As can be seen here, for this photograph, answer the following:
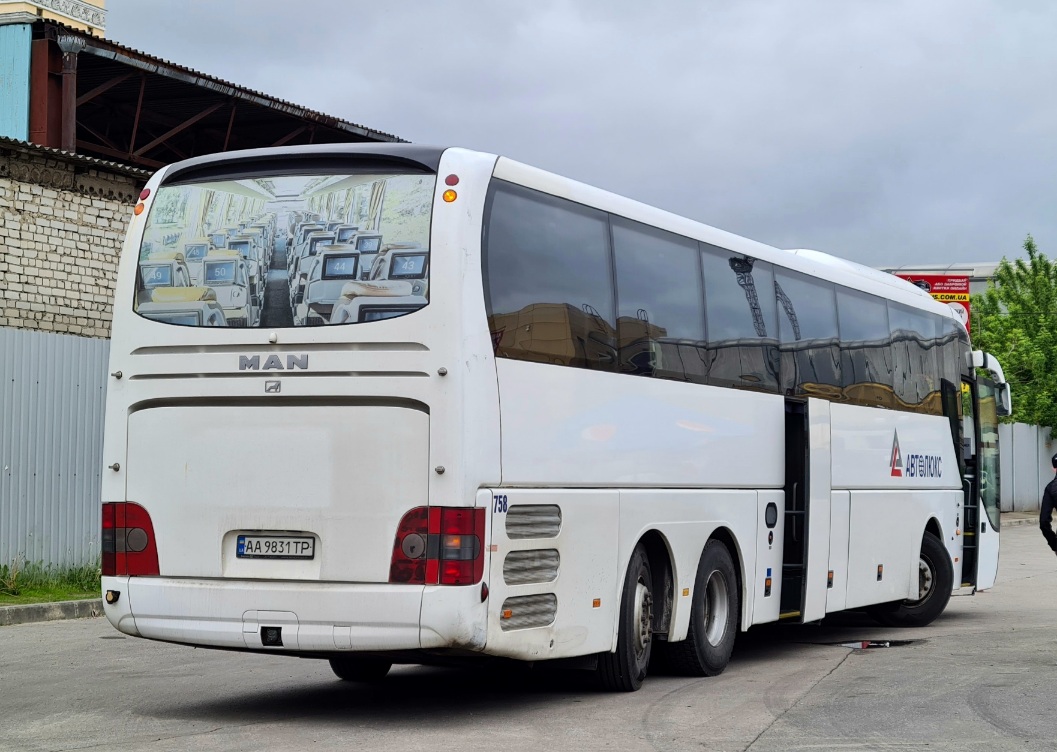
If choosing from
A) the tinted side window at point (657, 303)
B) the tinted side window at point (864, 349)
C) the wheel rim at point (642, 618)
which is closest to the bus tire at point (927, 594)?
the tinted side window at point (864, 349)

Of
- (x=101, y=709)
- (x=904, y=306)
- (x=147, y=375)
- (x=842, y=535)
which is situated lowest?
(x=101, y=709)

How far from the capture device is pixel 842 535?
44.7 ft

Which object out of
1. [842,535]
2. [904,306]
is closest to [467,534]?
[842,535]

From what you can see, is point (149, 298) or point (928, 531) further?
point (928, 531)

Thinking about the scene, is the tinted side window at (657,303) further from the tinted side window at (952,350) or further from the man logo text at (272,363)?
the tinted side window at (952,350)

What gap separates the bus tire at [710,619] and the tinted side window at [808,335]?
1.92 meters

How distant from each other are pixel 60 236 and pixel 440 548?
16.0 meters

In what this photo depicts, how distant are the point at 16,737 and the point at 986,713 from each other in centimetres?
561

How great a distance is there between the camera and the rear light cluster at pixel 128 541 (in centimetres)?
884

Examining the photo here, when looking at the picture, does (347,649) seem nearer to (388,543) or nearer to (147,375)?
(388,543)

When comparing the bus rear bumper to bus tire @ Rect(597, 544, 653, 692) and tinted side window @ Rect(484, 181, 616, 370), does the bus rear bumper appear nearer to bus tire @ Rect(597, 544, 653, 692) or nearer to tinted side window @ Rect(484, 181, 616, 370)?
tinted side window @ Rect(484, 181, 616, 370)

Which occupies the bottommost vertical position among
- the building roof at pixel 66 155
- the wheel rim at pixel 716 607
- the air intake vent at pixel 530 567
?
the wheel rim at pixel 716 607

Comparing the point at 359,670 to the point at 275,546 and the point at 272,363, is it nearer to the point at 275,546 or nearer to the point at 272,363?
the point at 275,546

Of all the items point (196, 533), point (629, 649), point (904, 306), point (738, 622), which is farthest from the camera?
point (904, 306)
